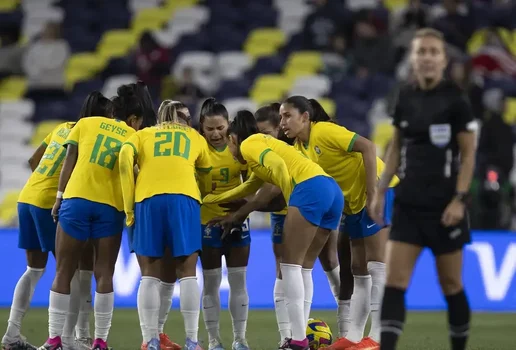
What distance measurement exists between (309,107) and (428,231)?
232cm

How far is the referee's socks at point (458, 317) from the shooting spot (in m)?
6.74

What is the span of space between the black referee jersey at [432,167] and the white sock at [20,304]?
12.0 feet

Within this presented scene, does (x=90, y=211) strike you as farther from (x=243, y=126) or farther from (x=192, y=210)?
(x=243, y=126)

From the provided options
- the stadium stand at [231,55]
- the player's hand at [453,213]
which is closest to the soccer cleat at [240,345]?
the player's hand at [453,213]

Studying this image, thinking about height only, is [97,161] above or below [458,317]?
above

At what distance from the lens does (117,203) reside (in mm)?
8414

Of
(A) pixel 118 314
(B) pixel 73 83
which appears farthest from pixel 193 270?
(B) pixel 73 83

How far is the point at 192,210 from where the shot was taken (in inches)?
318

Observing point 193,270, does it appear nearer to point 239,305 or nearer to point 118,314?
point 239,305

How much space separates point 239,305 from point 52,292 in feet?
5.54

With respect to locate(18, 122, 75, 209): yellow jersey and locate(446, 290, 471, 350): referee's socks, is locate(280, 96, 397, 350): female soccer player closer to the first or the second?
locate(446, 290, 471, 350): referee's socks

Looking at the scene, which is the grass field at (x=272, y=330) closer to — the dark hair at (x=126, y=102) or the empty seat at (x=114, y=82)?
the dark hair at (x=126, y=102)

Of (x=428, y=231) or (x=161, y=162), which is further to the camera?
(x=161, y=162)

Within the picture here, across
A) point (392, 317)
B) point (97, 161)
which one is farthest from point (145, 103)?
point (392, 317)
